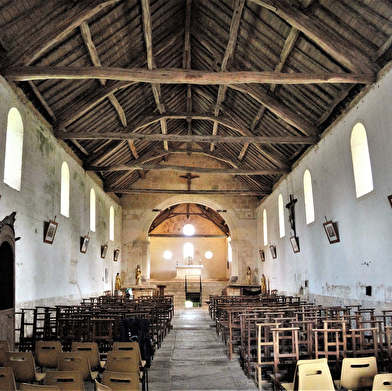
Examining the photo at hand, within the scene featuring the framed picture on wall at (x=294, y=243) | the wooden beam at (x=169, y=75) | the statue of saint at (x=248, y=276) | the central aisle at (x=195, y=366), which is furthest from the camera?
the statue of saint at (x=248, y=276)

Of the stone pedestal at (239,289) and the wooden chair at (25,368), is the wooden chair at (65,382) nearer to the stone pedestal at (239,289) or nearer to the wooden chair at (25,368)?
the wooden chair at (25,368)

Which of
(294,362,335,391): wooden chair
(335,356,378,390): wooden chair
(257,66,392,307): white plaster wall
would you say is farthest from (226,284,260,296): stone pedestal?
(294,362,335,391): wooden chair

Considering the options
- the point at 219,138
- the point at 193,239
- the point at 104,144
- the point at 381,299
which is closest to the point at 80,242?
the point at 104,144

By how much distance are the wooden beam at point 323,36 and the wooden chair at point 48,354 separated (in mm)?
7513

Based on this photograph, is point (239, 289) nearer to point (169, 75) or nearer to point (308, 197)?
point (308, 197)

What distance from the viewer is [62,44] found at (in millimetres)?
9539

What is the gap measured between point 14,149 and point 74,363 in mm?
6740

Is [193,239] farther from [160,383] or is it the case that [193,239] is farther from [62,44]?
[160,383]

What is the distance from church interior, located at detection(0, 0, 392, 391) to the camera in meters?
8.02

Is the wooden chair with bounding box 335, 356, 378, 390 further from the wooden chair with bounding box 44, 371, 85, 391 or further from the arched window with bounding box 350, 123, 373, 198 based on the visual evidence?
the arched window with bounding box 350, 123, 373, 198

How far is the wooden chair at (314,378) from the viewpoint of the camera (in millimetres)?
4133

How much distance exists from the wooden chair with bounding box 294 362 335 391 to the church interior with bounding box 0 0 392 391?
67 millimetres

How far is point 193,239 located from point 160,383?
88.4 ft

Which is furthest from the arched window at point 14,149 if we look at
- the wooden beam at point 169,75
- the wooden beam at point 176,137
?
the wooden beam at point 176,137
